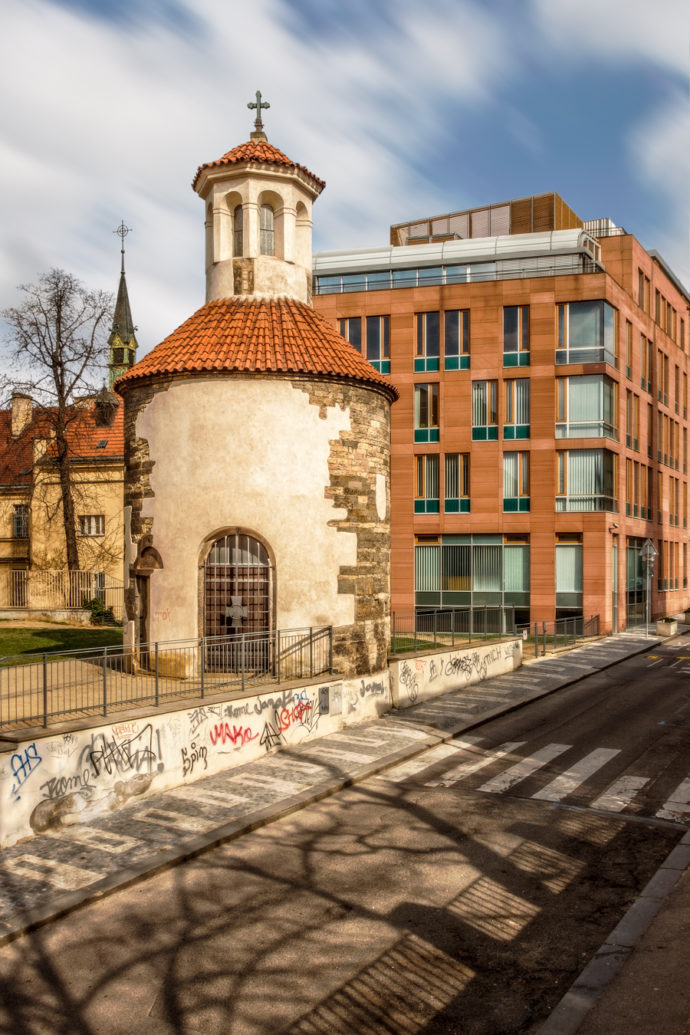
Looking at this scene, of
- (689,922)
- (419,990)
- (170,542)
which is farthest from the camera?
(170,542)

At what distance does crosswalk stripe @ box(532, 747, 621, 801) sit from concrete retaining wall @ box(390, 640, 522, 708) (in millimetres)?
5431

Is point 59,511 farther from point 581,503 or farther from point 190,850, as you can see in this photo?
point 190,850

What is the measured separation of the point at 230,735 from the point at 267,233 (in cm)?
1210

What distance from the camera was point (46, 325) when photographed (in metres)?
38.9

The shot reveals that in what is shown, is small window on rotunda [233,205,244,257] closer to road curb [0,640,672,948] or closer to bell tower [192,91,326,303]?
bell tower [192,91,326,303]

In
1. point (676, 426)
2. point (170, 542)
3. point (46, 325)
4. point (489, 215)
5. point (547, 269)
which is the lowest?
point (170, 542)

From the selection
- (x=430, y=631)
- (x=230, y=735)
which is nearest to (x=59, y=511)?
(x=430, y=631)

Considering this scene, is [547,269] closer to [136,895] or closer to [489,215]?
[489,215]

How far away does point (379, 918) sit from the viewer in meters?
9.21

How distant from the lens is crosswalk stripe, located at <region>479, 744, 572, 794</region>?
1428 cm

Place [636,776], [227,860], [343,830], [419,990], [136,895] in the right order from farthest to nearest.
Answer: [636,776], [343,830], [227,860], [136,895], [419,990]

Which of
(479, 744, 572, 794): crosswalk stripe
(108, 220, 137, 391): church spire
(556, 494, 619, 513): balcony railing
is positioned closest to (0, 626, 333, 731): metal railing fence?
(479, 744, 572, 794): crosswalk stripe

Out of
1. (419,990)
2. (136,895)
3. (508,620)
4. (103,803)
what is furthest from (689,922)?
(508,620)

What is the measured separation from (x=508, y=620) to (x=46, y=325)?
78.2 feet
